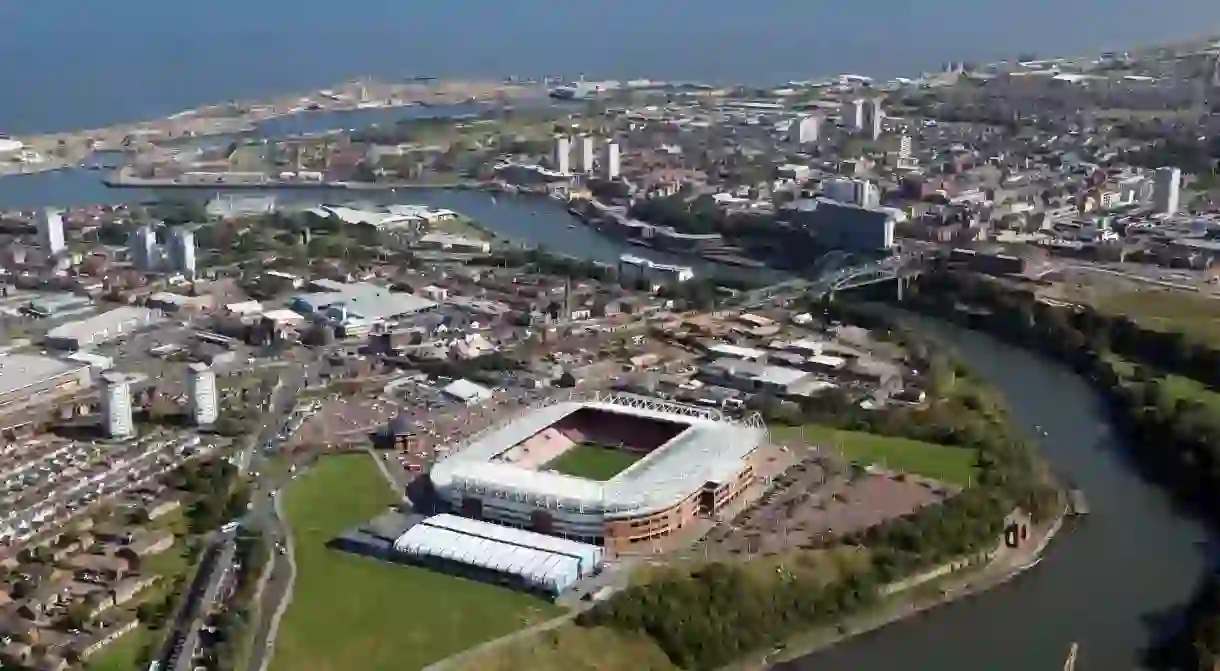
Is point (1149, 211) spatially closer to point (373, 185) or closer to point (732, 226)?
point (732, 226)

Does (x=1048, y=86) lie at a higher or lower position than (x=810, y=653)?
higher

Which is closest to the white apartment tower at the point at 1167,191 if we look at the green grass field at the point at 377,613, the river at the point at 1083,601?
the river at the point at 1083,601

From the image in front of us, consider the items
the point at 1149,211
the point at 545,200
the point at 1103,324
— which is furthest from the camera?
the point at 545,200

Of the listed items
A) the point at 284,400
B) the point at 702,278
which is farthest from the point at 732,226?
the point at 284,400

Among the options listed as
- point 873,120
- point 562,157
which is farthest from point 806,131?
point 562,157

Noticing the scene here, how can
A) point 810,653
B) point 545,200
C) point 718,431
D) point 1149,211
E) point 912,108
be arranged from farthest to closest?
1. point 912,108
2. point 545,200
3. point 1149,211
4. point 718,431
5. point 810,653

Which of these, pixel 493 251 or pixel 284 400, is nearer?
pixel 284 400

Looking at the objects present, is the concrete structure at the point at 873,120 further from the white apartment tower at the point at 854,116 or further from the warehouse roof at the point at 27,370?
the warehouse roof at the point at 27,370

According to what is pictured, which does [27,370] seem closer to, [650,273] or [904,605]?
[650,273]

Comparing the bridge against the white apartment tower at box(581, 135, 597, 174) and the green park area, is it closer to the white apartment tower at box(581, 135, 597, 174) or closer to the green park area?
the green park area
